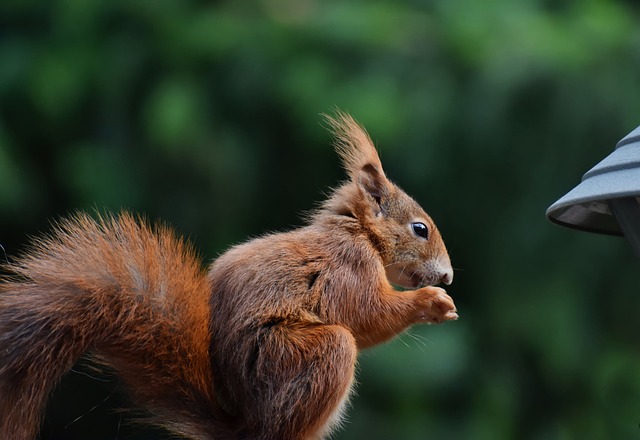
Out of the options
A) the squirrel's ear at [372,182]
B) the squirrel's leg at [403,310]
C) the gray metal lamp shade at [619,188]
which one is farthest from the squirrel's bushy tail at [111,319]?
the gray metal lamp shade at [619,188]

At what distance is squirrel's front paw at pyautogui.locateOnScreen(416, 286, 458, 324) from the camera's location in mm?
1481

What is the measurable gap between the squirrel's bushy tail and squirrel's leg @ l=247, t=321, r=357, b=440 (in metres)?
0.08

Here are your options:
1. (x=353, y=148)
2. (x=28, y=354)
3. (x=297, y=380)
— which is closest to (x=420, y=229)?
(x=353, y=148)

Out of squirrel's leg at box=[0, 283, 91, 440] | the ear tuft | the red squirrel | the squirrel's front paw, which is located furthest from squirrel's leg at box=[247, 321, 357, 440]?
the ear tuft

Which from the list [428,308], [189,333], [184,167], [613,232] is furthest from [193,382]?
[184,167]

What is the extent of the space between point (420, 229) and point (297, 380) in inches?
16.4

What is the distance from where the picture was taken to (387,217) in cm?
168

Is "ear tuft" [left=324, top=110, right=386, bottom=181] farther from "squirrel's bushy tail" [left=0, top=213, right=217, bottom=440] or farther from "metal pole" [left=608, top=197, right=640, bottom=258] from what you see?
"metal pole" [left=608, top=197, right=640, bottom=258]

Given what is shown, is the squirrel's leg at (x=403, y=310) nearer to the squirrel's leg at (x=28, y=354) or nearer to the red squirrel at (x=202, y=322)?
the red squirrel at (x=202, y=322)

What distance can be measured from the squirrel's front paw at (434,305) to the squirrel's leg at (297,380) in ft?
0.48

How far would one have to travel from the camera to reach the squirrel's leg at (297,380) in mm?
1372

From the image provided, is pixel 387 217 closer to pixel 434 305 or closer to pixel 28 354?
pixel 434 305

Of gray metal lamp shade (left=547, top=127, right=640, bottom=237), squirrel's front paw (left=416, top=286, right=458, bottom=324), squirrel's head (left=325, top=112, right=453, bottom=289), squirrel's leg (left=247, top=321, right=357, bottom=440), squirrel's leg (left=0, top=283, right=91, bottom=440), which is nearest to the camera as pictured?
gray metal lamp shade (left=547, top=127, right=640, bottom=237)

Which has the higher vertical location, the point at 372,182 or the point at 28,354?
the point at 372,182
